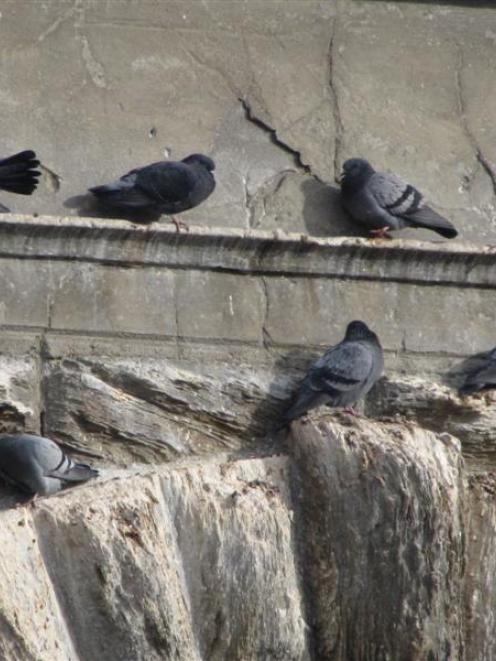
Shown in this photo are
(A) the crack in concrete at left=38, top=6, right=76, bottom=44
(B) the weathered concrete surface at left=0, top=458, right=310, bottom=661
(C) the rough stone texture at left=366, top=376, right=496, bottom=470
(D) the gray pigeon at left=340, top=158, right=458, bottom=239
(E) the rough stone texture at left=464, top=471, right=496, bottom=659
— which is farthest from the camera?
(A) the crack in concrete at left=38, top=6, right=76, bottom=44

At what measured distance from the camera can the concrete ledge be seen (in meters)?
7.83

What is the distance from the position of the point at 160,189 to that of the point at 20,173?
0.45 metres

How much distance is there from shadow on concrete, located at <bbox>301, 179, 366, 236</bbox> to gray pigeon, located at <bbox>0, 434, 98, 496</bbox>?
1.29 meters

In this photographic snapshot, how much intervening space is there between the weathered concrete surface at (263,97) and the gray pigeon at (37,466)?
96 cm

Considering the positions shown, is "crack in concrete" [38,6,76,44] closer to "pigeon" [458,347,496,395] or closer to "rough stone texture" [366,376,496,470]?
"rough stone texture" [366,376,496,470]

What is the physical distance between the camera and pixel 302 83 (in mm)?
8406

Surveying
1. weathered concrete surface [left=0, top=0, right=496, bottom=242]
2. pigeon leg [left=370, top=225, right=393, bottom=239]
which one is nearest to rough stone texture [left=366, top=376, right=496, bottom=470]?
pigeon leg [left=370, top=225, right=393, bottom=239]

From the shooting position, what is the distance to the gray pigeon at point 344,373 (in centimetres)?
→ 766

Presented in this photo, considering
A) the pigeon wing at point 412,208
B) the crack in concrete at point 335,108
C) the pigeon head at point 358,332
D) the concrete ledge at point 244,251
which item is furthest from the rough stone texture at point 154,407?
the crack in concrete at point 335,108

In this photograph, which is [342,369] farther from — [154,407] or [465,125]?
[465,125]

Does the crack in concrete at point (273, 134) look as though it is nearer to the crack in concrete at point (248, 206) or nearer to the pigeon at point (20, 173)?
the crack in concrete at point (248, 206)

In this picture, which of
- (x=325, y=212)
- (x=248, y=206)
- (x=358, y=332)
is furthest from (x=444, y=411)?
(x=248, y=206)

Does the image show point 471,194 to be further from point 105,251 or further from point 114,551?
point 114,551

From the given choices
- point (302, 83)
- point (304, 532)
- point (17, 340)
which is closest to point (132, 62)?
point (302, 83)
